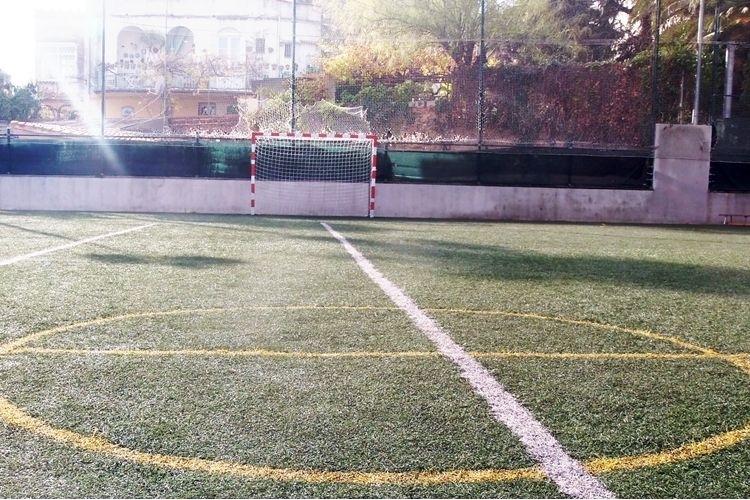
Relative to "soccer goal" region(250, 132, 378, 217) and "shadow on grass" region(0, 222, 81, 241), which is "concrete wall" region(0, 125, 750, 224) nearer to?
"soccer goal" region(250, 132, 378, 217)

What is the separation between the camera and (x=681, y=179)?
58.2 ft

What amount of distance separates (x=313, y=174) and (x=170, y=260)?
9.97 meters

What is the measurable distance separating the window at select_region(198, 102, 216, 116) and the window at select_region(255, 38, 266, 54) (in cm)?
498

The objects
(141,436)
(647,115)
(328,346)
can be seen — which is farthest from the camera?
(647,115)

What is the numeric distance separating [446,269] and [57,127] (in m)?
15.6

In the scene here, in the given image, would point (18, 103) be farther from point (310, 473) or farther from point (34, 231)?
point (310, 473)

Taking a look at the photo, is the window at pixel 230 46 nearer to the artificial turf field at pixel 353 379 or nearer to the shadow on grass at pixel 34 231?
the shadow on grass at pixel 34 231

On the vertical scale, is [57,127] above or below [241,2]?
below

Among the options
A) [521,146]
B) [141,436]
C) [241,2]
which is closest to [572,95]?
[521,146]

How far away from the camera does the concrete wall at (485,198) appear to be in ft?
58.0

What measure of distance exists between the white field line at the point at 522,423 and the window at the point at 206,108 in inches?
879

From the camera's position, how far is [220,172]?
1797 cm

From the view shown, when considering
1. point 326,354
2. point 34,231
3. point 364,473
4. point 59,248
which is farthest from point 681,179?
point 364,473

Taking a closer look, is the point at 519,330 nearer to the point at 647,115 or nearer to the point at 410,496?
the point at 410,496
